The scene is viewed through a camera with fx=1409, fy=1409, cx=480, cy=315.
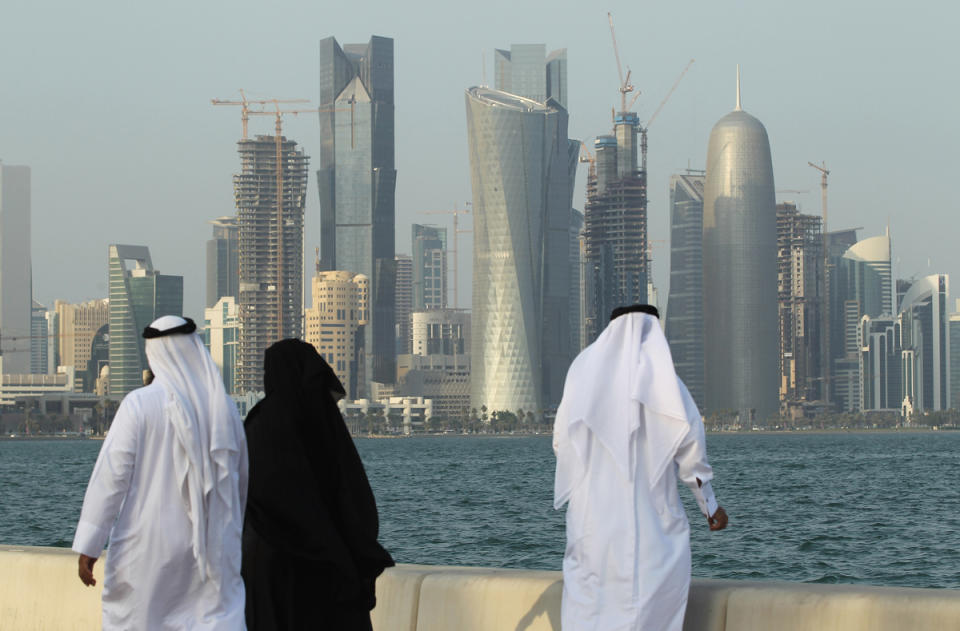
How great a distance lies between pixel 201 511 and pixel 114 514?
13.5 inches

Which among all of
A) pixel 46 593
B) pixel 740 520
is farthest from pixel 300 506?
pixel 740 520

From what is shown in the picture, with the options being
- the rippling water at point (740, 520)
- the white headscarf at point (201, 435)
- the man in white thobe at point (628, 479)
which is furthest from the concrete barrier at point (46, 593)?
the rippling water at point (740, 520)

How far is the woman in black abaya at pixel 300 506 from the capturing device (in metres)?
5.93

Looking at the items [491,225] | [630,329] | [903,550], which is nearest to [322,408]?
[630,329]

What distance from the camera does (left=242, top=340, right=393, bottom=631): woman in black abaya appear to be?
593 cm

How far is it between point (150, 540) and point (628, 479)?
1972 millimetres

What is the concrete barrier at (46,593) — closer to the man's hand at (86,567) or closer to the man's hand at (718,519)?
the man's hand at (86,567)

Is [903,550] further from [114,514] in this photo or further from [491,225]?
[491,225]

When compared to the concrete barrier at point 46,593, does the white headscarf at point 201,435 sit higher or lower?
higher

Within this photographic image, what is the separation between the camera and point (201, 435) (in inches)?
229

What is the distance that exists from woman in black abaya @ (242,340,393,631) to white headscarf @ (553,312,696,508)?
2.90ft

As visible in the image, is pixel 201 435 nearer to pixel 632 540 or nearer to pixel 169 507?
pixel 169 507

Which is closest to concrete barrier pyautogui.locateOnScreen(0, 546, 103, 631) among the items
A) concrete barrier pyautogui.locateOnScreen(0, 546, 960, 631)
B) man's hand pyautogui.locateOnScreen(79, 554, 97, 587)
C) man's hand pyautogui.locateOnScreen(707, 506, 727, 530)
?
concrete barrier pyautogui.locateOnScreen(0, 546, 960, 631)

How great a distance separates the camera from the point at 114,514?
565 centimetres
